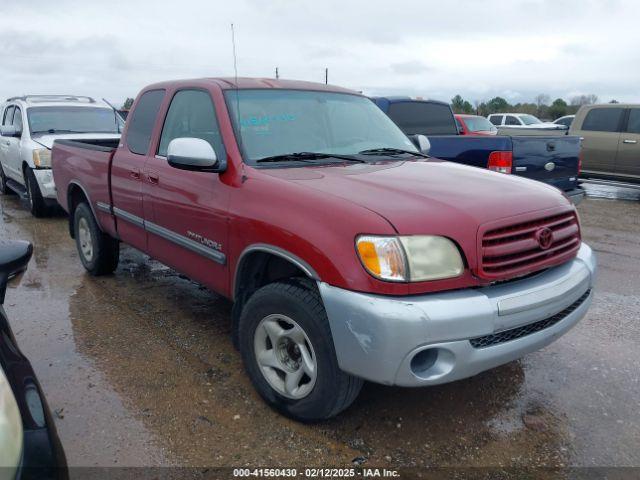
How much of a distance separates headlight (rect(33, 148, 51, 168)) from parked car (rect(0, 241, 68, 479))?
6697 millimetres

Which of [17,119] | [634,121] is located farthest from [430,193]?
[634,121]

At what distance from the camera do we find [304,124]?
3719 mm

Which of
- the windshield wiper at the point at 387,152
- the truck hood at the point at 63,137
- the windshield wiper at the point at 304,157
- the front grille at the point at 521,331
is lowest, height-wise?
the front grille at the point at 521,331

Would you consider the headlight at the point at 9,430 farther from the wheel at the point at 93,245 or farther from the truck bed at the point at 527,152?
the truck bed at the point at 527,152

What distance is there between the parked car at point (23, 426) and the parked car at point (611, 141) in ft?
37.3

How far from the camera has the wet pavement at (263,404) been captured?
2.75 metres

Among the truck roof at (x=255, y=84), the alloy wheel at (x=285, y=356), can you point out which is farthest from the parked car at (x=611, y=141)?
the alloy wheel at (x=285, y=356)

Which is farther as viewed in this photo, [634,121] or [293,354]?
[634,121]

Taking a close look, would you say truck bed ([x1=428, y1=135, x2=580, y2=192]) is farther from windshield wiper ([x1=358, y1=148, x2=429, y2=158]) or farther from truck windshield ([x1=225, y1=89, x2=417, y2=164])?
windshield wiper ([x1=358, y1=148, x2=429, y2=158])

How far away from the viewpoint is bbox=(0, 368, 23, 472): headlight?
1402 mm

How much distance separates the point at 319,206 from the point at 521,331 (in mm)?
1182

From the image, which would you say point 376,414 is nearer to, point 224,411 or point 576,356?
point 224,411

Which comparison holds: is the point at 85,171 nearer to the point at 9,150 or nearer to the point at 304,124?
the point at 304,124

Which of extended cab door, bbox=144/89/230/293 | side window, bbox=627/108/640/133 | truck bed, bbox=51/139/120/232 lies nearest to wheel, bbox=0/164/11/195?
truck bed, bbox=51/139/120/232
